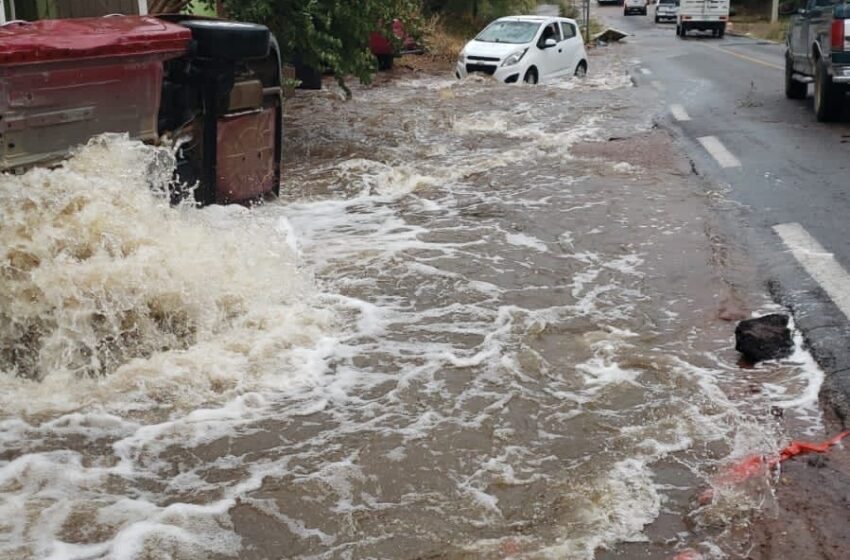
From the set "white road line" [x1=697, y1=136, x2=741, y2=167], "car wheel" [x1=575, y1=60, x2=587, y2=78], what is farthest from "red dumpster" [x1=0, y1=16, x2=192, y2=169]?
"car wheel" [x1=575, y1=60, x2=587, y2=78]

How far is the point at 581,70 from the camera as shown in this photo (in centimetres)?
2398

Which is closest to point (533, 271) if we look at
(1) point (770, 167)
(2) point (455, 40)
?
(1) point (770, 167)

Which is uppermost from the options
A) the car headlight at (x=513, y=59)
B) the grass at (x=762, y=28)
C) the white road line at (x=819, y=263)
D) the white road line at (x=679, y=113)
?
the car headlight at (x=513, y=59)

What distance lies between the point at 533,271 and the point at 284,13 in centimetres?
565

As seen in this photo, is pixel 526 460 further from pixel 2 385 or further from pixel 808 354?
pixel 2 385

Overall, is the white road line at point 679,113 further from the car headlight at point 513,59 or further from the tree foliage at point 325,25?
the tree foliage at point 325,25

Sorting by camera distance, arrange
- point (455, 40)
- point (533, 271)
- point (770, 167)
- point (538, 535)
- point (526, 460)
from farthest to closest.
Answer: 1. point (455, 40)
2. point (770, 167)
3. point (533, 271)
4. point (526, 460)
5. point (538, 535)

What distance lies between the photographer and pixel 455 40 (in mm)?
31125

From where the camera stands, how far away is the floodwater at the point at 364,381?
387cm

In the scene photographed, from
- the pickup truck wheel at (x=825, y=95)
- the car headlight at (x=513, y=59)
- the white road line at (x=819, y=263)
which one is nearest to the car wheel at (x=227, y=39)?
the white road line at (x=819, y=263)

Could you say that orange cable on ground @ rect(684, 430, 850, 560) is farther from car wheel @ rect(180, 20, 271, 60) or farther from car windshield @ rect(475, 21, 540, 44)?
car windshield @ rect(475, 21, 540, 44)

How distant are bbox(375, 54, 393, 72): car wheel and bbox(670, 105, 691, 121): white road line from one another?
366 inches

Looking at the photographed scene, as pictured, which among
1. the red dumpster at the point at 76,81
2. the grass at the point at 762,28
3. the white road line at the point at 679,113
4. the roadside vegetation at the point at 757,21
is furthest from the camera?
the roadside vegetation at the point at 757,21

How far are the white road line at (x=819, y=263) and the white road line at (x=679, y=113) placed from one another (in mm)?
7462
